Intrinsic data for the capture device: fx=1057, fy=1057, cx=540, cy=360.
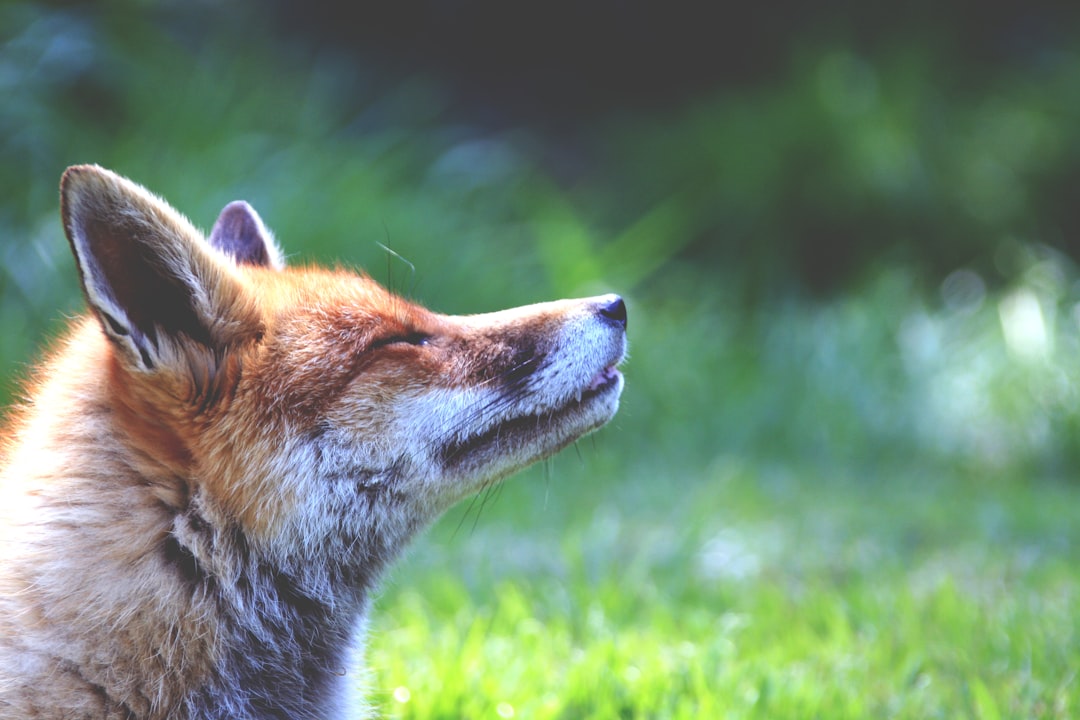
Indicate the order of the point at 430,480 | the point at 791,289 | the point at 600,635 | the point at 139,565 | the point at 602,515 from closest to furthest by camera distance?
the point at 139,565
the point at 430,480
the point at 600,635
the point at 602,515
the point at 791,289

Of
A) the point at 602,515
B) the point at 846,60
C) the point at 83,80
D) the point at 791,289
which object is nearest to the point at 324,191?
the point at 83,80

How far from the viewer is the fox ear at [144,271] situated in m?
2.27

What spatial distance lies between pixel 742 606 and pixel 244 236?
251 cm

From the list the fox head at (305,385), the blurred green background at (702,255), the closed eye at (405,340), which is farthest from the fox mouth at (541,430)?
the blurred green background at (702,255)

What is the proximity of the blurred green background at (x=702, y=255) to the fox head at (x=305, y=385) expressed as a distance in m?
0.88

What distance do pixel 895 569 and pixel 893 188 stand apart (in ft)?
20.2

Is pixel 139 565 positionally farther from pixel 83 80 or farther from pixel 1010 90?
pixel 1010 90

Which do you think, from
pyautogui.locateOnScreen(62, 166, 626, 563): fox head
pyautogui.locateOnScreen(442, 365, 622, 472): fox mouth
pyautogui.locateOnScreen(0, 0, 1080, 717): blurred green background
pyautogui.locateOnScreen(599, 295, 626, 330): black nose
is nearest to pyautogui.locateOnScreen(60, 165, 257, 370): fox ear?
pyautogui.locateOnScreen(62, 166, 626, 563): fox head

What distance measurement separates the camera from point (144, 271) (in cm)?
243

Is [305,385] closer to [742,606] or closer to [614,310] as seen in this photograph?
[614,310]

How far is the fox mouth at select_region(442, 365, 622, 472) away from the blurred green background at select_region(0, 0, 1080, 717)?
83 centimetres

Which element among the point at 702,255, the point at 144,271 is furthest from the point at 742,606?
the point at 702,255

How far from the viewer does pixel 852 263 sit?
10.2m

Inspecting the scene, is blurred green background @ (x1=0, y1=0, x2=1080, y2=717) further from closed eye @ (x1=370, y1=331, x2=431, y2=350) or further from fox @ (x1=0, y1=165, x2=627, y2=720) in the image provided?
closed eye @ (x1=370, y1=331, x2=431, y2=350)
